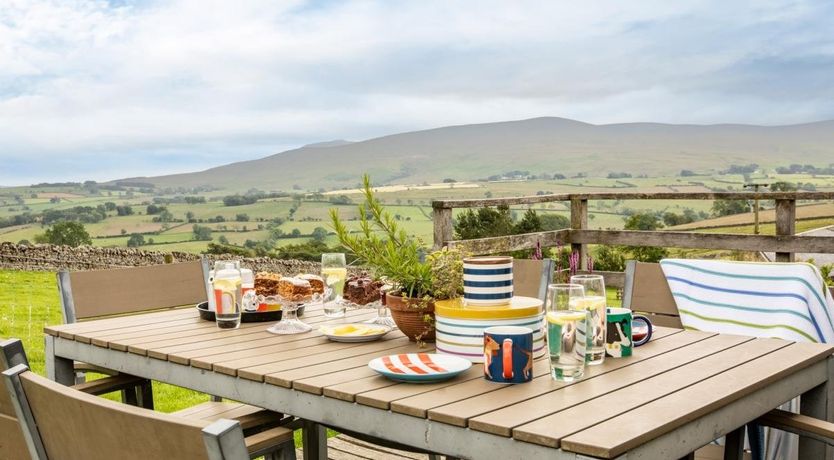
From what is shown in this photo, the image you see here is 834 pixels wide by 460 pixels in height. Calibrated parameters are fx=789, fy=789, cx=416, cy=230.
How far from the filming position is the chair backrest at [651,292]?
115 inches

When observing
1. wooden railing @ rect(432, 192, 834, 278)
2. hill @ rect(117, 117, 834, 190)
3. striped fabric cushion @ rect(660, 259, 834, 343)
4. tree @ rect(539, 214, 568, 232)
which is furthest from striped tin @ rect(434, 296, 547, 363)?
hill @ rect(117, 117, 834, 190)

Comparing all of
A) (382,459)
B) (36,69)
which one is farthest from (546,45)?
(382,459)

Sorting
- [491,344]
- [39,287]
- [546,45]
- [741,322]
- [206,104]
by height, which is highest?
[546,45]

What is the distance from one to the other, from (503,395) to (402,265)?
63 centimetres

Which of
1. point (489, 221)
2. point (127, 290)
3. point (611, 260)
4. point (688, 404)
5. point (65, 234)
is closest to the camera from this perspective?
point (688, 404)

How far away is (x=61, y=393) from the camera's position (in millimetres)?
1222

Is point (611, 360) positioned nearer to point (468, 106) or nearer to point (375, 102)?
point (375, 102)

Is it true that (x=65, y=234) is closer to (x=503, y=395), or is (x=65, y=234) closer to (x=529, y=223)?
(x=529, y=223)

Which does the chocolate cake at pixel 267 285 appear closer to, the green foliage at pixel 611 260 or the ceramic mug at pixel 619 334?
the ceramic mug at pixel 619 334

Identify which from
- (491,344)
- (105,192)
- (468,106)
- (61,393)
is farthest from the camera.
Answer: (468,106)

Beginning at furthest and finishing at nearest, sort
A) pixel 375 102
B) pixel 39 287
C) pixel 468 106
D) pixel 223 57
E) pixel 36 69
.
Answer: pixel 468 106
pixel 375 102
pixel 223 57
pixel 36 69
pixel 39 287

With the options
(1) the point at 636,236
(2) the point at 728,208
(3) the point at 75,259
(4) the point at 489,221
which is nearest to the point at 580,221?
(1) the point at 636,236

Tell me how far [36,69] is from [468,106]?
52.9 metres

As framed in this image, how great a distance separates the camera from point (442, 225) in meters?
5.95
